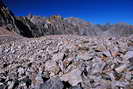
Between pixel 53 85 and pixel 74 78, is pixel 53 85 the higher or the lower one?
the lower one

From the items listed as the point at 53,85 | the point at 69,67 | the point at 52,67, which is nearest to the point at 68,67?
the point at 69,67

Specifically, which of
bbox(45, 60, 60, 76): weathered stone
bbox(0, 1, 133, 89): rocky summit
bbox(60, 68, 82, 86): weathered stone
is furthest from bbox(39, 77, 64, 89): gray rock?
bbox(45, 60, 60, 76): weathered stone

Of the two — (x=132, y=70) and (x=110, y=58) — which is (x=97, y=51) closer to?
(x=110, y=58)

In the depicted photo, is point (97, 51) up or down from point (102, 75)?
up

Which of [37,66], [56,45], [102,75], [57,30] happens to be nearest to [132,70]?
[102,75]

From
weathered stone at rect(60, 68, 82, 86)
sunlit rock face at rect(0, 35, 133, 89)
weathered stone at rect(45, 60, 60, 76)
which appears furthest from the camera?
weathered stone at rect(45, 60, 60, 76)

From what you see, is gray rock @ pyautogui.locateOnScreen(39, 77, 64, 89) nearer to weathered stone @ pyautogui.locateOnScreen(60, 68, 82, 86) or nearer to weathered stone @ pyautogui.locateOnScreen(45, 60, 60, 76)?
Answer: weathered stone @ pyautogui.locateOnScreen(60, 68, 82, 86)

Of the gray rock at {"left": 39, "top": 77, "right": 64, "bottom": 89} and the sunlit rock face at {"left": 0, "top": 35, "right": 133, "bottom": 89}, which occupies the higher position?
the sunlit rock face at {"left": 0, "top": 35, "right": 133, "bottom": 89}

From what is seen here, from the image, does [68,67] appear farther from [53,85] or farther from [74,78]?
[53,85]

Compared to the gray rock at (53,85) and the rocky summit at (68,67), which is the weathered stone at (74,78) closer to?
the rocky summit at (68,67)

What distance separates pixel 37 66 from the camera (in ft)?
33.2

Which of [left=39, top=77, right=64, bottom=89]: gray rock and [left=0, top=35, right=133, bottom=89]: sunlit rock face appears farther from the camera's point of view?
[left=0, top=35, right=133, bottom=89]: sunlit rock face

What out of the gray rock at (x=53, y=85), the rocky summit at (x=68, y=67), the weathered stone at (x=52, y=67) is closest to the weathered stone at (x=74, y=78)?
the rocky summit at (x=68, y=67)

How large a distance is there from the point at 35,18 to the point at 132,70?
93.5 m
